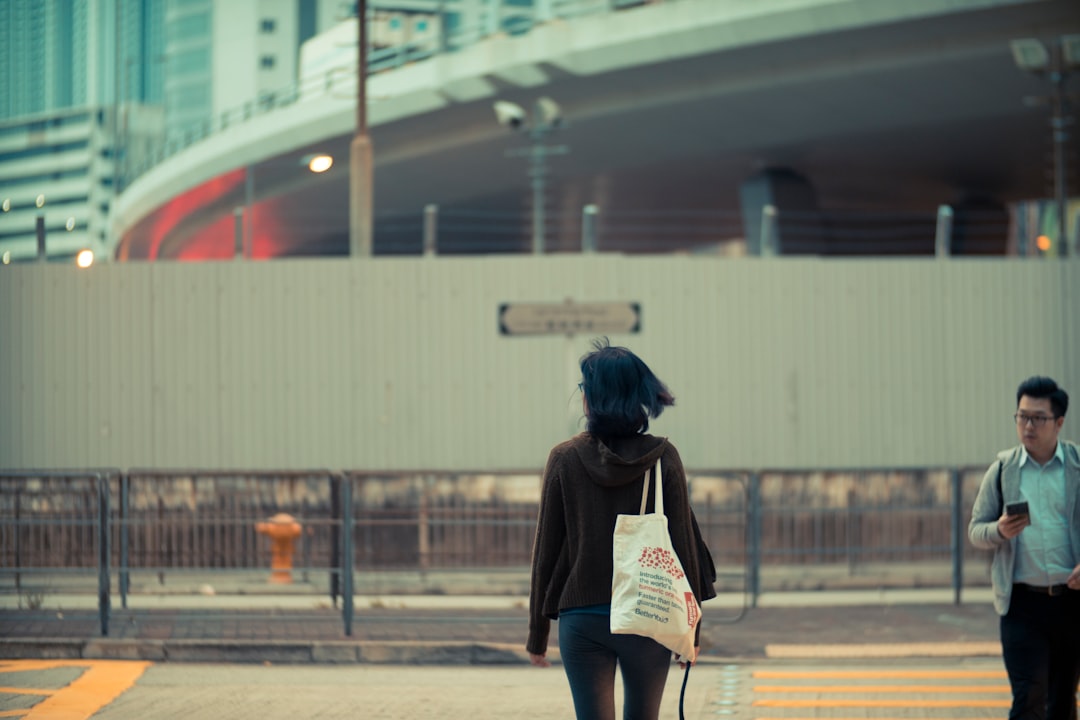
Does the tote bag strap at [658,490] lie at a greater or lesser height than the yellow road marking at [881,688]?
greater

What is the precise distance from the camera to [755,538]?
12867mm

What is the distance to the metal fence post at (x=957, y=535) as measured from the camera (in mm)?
13172

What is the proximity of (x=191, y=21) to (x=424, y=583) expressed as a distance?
142796 millimetres

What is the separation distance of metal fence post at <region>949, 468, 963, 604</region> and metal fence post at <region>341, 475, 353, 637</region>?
5.62 m

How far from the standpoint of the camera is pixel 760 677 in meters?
9.80

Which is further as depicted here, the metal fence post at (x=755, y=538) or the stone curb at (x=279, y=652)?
the metal fence post at (x=755, y=538)

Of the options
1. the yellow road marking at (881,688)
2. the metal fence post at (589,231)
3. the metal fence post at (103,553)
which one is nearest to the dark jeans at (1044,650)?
the yellow road marking at (881,688)

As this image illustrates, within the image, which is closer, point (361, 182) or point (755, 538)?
point (755, 538)

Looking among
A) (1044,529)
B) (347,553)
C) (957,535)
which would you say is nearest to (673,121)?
(957,535)

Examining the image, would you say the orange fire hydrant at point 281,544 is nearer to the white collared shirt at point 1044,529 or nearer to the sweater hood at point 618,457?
the white collared shirt at point 1044,529

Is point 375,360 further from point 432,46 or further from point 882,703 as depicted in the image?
point 432,46

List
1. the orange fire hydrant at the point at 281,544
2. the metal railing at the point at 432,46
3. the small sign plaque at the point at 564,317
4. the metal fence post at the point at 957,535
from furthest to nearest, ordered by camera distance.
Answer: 1. the metal railing at the point at 432,46
2. the small sign plaque at the point at 564,317
3. the metal fence post at the point at 957,535
4. the orange fire hydrant at the point at 281,544

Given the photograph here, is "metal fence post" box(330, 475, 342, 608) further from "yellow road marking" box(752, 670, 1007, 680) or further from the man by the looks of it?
the man

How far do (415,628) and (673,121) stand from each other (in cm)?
1922
